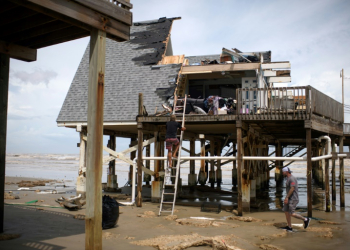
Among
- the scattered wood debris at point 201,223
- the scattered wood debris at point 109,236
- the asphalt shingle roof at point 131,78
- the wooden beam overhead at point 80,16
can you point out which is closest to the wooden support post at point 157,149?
the asphalt shingle roof at point 131,78

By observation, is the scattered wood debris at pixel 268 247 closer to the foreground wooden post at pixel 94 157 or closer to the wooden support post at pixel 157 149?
the foreground wooden post at pixel 94 157

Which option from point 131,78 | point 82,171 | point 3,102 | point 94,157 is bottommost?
point 82,171

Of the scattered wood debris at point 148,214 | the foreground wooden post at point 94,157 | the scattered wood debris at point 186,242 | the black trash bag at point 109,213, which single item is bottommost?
the scattered wood debris at point 148,214

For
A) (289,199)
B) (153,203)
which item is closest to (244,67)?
(153,203)

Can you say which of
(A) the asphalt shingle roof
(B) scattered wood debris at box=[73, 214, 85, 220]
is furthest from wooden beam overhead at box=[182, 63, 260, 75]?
(B) scattered wood debris at box=[73, 214, 85, 220]

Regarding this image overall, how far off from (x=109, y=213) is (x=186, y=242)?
2.54 meters

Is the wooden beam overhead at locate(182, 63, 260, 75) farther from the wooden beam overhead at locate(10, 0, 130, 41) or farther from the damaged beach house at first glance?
the wooden beam overhead at locate(10, 0, 130, 41)

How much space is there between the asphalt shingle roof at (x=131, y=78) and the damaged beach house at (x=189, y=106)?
52 millimetres

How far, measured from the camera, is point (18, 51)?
7.73 m

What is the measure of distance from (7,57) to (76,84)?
504 inches

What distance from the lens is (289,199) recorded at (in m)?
10.4

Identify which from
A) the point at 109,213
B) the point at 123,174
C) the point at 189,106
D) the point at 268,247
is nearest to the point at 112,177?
the point at 189,106

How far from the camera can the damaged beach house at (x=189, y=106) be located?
13.8 metres

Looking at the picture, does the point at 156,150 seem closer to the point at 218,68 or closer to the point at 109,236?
the point at 218,68
